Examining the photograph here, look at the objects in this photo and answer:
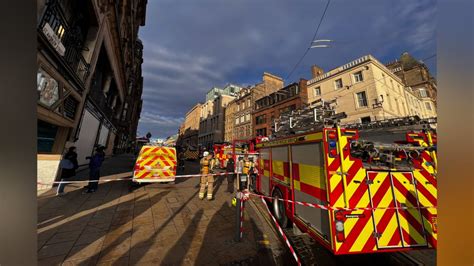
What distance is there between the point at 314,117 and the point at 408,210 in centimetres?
236

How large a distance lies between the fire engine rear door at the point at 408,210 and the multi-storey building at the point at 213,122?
161 ft

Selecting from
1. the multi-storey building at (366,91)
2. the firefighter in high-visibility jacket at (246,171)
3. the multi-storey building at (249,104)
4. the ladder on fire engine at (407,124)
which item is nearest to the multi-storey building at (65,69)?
the firefighter in high-visibility jacket at (246,171)

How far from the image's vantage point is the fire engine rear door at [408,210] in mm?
2998

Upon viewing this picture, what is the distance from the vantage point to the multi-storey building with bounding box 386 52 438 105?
3038cm

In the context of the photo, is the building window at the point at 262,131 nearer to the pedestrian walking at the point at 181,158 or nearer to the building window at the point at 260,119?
the building window at the point at 260,119

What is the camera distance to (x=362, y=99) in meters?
21.4

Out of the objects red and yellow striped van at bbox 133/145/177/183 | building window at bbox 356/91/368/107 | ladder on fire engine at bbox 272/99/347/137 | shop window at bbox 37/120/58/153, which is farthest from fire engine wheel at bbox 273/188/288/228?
building window at bbox 356/91/368/107

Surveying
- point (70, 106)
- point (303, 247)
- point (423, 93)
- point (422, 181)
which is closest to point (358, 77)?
point (423, 93)

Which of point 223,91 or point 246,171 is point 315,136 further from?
point 223,91

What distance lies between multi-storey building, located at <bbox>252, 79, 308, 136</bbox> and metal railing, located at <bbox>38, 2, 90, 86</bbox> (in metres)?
22.4

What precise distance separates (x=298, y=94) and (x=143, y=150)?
26.4m

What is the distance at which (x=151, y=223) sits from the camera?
14.8 ft

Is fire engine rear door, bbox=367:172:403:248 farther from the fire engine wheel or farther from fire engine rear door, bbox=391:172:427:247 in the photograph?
the fire engine wheel
